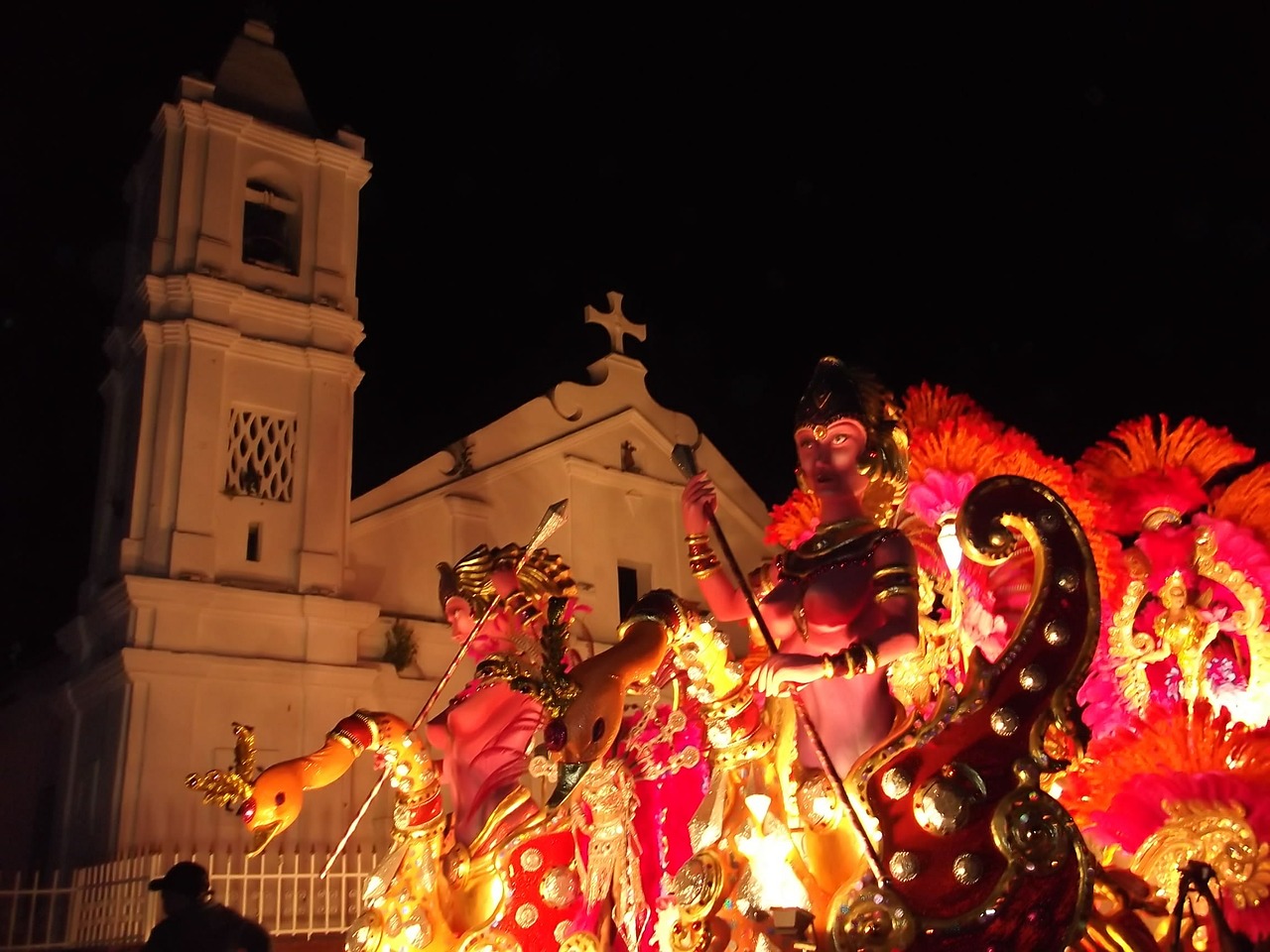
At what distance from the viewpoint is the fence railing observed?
8.66 meters

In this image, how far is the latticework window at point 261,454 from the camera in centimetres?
1229

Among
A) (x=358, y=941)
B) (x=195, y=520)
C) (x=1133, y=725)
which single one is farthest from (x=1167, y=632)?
(x=195, y=520)

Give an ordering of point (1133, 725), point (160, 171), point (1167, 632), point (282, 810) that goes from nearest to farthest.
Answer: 1. point (282, 810)
2. point (1133, 725)
3. point (1167, 632)
4. point (160, 171)

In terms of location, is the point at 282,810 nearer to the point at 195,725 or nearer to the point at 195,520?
the point at 195,725

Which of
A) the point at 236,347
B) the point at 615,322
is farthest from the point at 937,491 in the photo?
the point at 615,322

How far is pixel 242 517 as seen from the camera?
39.5 ft

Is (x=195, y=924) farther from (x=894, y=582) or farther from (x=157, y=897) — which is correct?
(x=157, y=897)

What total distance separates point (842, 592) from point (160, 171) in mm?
11521

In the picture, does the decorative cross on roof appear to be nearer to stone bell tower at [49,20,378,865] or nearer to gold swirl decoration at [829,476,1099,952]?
stone bell tower at [49,20,378,865]

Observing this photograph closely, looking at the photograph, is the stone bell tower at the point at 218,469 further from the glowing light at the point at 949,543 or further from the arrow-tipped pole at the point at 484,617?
the glowing light at the point at 949,543

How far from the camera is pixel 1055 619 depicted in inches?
130

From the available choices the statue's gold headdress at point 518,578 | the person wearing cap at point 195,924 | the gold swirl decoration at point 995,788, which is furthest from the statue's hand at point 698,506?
the person wearing cap at point 195,924

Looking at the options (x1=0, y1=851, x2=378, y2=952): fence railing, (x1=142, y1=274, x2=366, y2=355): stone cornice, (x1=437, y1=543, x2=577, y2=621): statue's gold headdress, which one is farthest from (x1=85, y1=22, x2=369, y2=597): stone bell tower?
(x1=437, y1=543, x2=577, y2=621): statue's gold headdress

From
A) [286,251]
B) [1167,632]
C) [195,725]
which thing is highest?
[286,251]
